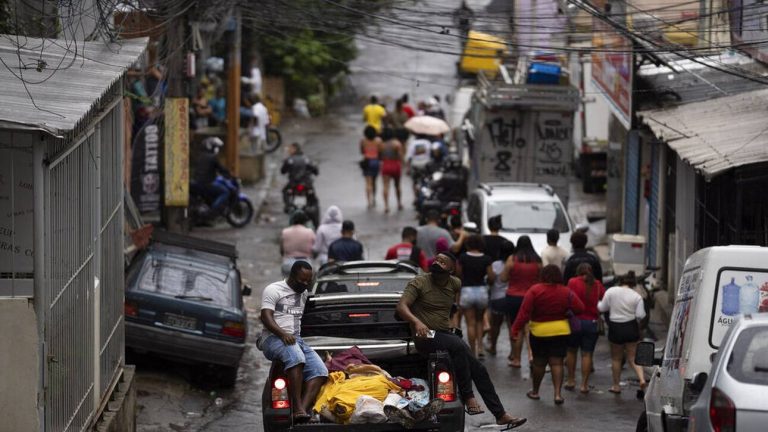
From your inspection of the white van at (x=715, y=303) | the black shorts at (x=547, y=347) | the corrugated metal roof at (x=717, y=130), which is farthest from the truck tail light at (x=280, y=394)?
the corrugated metal roof at (x=717, y=130)

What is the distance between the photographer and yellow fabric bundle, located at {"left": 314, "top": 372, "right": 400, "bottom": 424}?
1014cm

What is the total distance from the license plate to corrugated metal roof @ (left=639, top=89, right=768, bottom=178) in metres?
5.57

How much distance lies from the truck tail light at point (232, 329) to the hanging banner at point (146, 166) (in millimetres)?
8542

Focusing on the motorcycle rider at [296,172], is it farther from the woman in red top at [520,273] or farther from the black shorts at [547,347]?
the black shorts at [547,347]

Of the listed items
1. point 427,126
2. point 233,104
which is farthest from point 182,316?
point 427,126

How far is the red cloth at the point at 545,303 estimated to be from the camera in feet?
45.5

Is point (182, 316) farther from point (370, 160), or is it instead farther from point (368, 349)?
point (370, 160)

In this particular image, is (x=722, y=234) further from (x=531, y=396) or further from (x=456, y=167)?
(x=456, y=167)

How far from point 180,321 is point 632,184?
12194mm

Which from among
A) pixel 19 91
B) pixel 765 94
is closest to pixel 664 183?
pixel 765 94

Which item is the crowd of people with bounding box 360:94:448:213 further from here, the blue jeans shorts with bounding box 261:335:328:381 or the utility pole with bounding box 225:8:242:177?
the blue jeans shorts with bounding box 261:335:328:381

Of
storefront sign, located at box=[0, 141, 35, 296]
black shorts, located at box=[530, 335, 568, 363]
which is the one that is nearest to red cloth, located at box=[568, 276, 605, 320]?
black shorts, located at box=[530, 335, 568, 363]

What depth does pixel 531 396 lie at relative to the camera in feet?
47.6

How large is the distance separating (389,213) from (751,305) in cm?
2003
